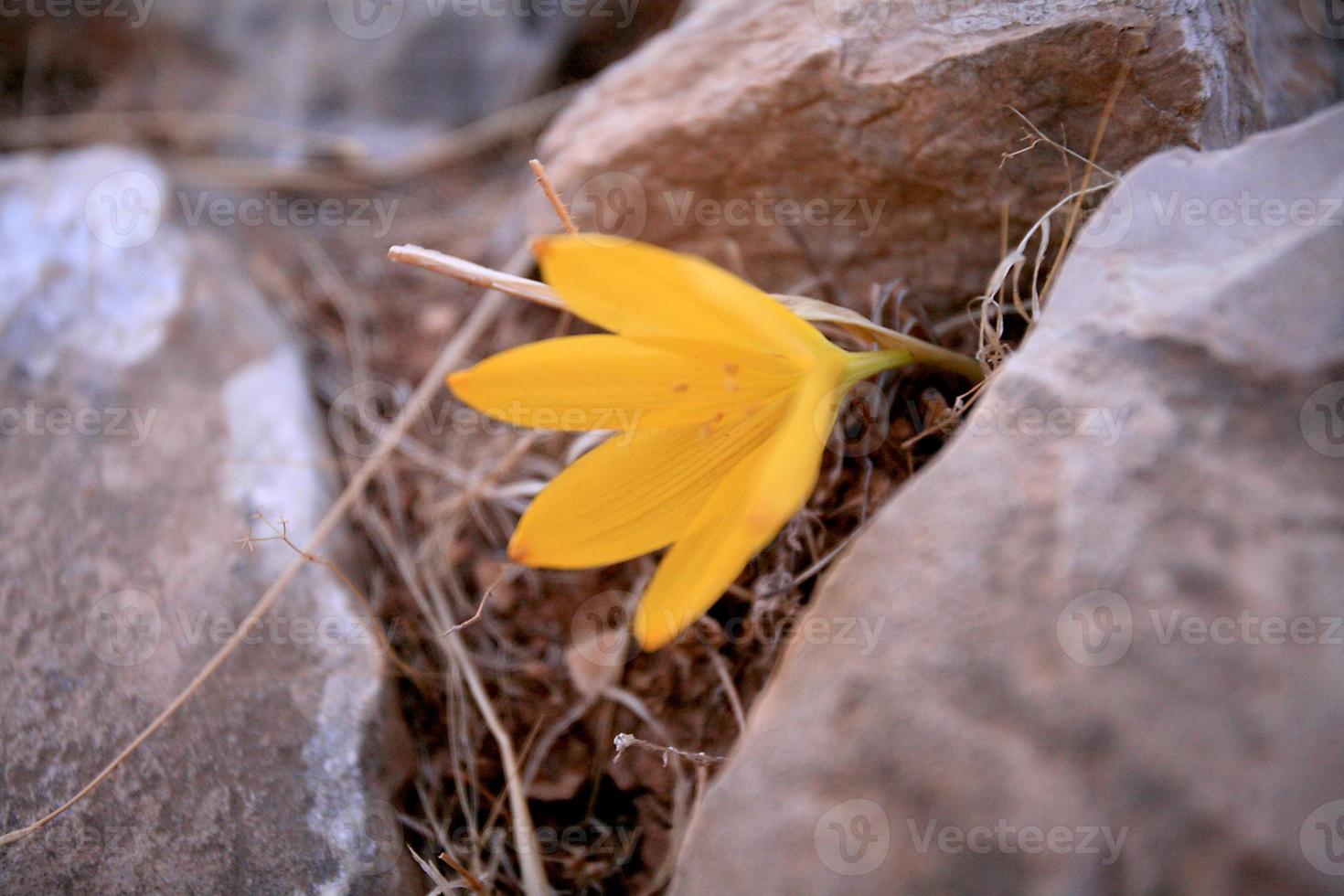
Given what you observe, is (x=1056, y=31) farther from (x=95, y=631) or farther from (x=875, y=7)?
(x=95, y=631)
